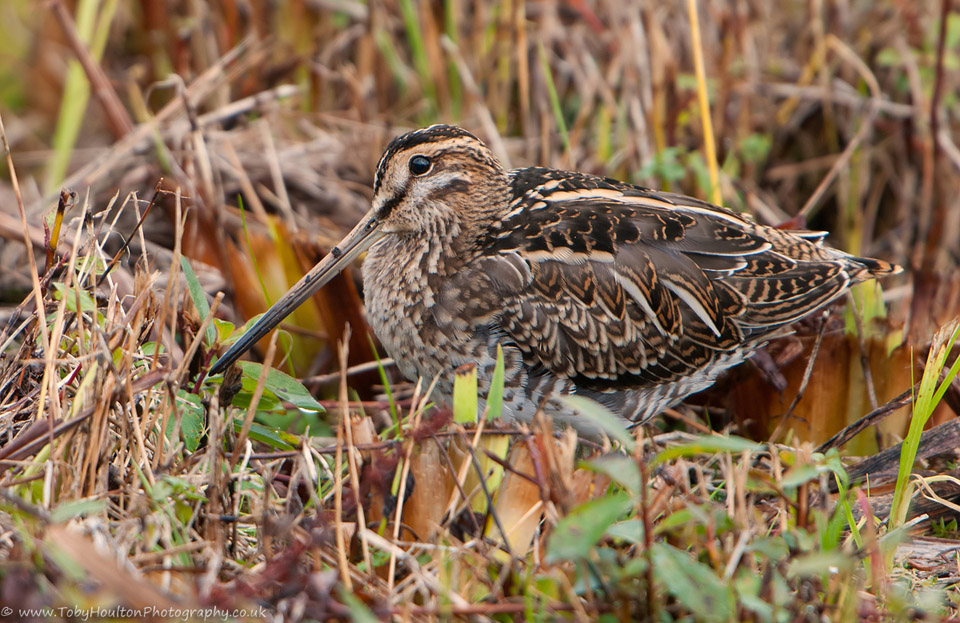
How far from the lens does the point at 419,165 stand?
10.8ft

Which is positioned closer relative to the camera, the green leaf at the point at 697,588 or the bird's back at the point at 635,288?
the green leaf at the point at 697,588

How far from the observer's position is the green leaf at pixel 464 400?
8.10ft

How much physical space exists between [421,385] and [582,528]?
126 cm

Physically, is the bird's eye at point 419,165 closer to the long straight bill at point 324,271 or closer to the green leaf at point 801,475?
the long straight bill at point 324,271

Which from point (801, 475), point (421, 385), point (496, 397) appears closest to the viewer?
point (801, 475)

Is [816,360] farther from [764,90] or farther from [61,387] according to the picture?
[61,387]

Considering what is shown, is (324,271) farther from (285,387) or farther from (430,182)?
(285,387)

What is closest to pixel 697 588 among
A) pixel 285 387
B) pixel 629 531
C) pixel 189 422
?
pixel 629 531

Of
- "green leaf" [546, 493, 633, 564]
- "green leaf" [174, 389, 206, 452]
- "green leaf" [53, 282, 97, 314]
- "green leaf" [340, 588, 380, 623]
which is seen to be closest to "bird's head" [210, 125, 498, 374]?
"green leaf" [174, 389, 206, 452]

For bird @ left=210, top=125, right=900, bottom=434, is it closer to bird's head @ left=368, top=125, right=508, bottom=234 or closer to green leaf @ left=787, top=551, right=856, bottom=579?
bird's head @ left=368, top=125, right=508, bottom=234

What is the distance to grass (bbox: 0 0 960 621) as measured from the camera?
2.06 m

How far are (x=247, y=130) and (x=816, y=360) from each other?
2943mm

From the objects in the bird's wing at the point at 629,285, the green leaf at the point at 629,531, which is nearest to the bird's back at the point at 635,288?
the bird's wing at the point at 629,285

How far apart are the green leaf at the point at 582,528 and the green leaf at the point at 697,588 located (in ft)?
0.45
